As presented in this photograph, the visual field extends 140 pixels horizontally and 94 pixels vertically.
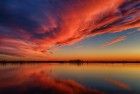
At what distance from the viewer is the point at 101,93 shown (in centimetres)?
2009

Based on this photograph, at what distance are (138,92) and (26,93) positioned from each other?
34.8 feet

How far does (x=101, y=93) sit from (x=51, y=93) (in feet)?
15.5

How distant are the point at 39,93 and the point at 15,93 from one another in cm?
216

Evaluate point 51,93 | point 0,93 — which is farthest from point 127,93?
point 0,93

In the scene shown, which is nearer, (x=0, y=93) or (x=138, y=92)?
(x=0, y=93)

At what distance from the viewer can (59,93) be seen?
20281mm

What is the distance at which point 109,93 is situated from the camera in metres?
20.3

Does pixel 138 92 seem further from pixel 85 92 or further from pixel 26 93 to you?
pixel 26 93

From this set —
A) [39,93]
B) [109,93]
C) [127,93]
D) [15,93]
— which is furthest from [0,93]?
[127,93]

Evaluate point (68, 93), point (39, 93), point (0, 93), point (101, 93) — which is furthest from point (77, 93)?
point (0, 93)

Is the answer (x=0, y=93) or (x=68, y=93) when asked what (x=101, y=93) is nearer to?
(x=68, y=93)

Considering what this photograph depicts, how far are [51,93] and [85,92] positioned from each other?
3262 millimetres

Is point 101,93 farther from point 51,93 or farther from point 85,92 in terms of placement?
point 51,93

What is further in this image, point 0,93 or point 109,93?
point 109,93
